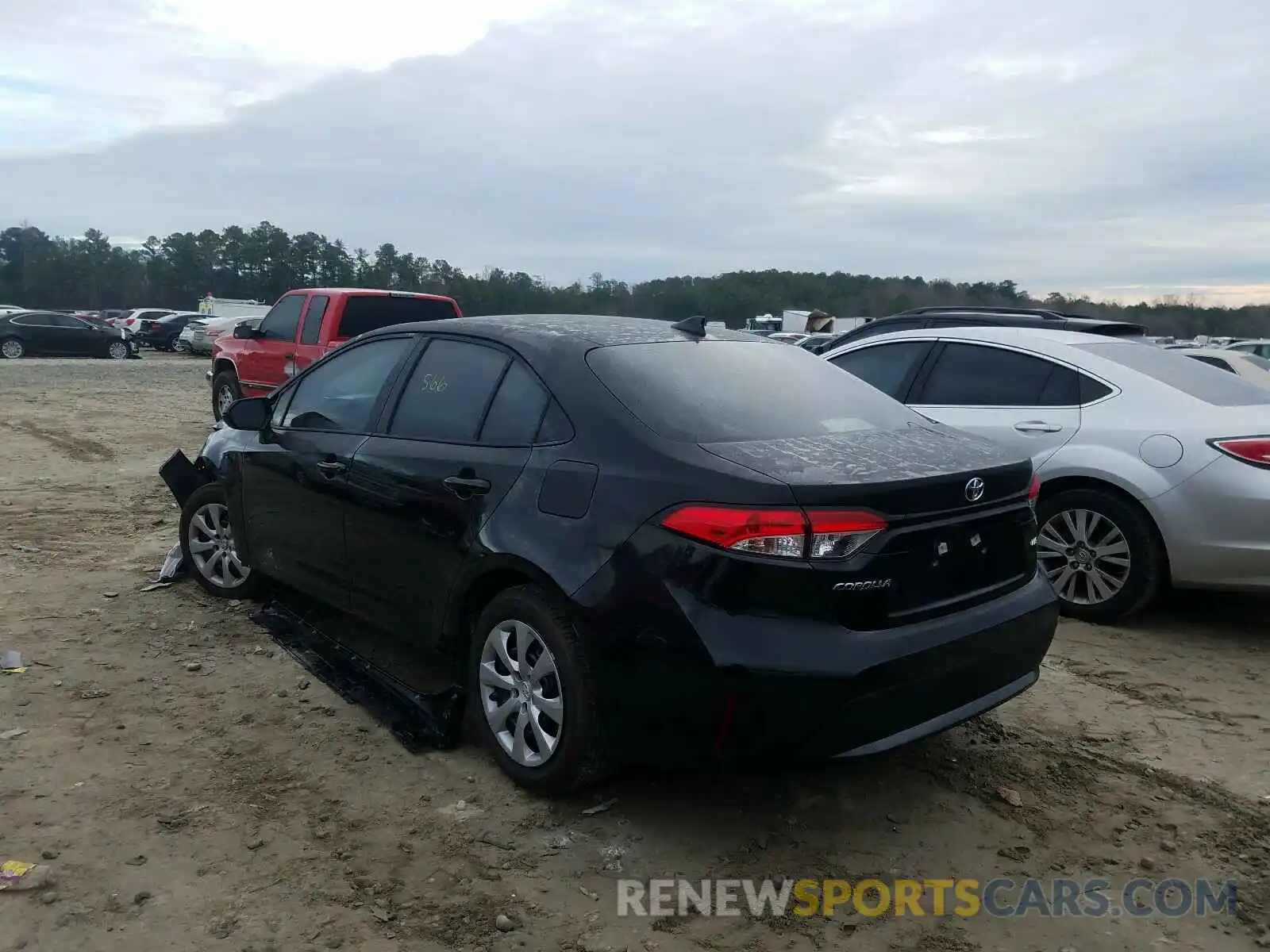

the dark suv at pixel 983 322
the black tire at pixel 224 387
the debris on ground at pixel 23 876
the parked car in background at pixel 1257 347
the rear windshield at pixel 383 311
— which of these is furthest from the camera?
the parked car in background at pixel 1257 347

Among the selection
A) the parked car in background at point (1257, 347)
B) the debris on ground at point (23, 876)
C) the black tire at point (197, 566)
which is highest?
the parked car in background at point (1257, 347)

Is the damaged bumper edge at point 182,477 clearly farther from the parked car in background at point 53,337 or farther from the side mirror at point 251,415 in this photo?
the parked car in background at point 53,337

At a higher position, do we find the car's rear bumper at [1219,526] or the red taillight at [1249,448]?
the red taillight at [1249,448]

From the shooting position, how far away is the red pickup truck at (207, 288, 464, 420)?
36.0 feet

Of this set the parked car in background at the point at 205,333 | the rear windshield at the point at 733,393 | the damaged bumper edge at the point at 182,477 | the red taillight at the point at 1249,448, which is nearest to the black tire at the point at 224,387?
the damaged bumper edge at the point at 182,477

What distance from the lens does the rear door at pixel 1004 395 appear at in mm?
5562

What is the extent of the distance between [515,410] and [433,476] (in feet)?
1.41

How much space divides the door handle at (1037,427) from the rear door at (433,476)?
10.9 feet

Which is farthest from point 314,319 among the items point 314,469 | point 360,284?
point 360,284

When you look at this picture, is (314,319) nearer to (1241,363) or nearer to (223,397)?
(223,397)

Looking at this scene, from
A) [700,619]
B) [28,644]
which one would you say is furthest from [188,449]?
[700,619]

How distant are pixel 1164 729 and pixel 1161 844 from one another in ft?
3.33

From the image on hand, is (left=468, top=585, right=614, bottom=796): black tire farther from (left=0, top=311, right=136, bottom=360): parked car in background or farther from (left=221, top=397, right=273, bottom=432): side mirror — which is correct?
(left=0, top=311, right=136, bottom=360): parked car in background

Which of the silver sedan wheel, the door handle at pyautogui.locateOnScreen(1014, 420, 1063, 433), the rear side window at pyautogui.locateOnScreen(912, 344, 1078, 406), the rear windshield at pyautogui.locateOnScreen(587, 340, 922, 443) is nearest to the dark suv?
the rear side window at pyautogui.locateOnScreen(912, 344, 1078, 406)
